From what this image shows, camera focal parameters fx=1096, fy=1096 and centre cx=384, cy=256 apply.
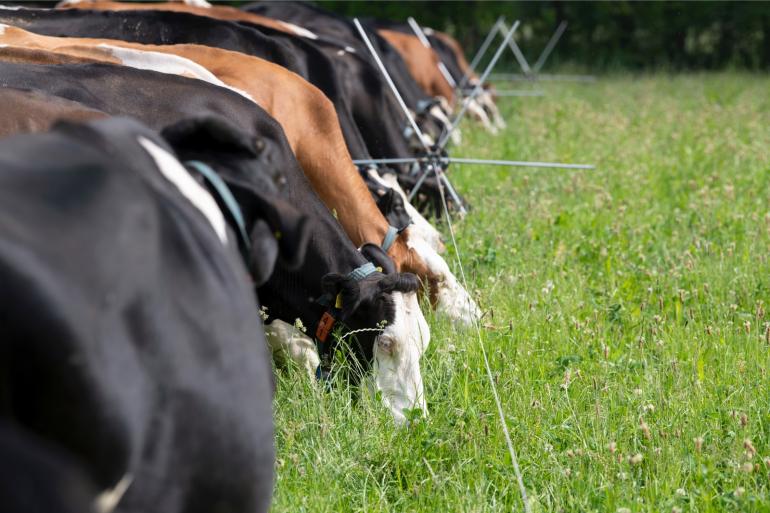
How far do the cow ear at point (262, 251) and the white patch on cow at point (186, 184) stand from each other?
139 millimetres

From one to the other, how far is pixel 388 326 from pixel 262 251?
5.49 feet

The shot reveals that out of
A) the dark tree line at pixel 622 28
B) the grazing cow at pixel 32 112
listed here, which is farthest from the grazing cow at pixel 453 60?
the grazing cow at pixel 32 112

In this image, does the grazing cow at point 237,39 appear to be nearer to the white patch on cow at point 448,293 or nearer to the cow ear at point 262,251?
the white patch on cow at point 448,293

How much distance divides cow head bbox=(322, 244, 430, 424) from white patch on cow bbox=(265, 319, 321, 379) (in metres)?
0.20

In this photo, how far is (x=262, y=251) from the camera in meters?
2.70

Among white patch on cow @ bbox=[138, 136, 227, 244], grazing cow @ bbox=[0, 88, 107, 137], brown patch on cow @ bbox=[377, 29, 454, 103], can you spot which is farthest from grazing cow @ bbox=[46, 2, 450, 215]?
brown patch on cow @ bbox=[377, 29, 454, 103]

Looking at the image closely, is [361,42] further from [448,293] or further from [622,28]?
[622,28]

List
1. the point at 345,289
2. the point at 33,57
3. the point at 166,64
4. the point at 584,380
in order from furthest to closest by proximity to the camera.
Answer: the point at 166,64, the point at 33,57, the point at 345,289, the point at 584,380

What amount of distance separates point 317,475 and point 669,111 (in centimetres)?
1047

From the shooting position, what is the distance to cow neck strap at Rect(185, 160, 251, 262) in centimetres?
265

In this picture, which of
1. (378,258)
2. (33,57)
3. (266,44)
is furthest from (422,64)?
(378,258)

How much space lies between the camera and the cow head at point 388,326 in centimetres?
426

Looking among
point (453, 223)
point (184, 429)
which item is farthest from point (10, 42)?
point (184, 429)

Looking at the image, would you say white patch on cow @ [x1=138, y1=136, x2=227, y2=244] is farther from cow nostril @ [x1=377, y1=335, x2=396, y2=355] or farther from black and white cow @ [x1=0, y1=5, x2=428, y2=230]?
black and white cow @ [x1=0, y1=5, x2=428, y2=230]
